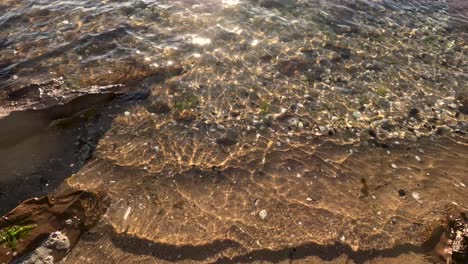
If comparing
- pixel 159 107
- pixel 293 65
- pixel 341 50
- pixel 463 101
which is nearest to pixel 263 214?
pixel 159 107

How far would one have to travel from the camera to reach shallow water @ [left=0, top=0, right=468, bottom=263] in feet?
20.2

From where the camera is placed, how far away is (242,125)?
26.8 ft

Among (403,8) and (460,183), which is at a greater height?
(403,8)

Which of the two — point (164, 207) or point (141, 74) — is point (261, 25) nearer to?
point (141, 74)

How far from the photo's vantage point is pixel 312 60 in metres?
10.0

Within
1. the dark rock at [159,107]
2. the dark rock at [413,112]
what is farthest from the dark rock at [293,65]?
the dark rock at [159,107]

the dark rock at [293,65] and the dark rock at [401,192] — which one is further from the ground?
the dark rock at [293,65]

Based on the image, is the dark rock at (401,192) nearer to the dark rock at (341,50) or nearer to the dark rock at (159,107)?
the dark rock at (341,50)

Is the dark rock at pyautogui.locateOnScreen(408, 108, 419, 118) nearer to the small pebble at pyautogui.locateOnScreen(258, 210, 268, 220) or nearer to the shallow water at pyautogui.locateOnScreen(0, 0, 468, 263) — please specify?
the shallow water at pyautogui.locateOnScreen(0, 0, 468, 263)

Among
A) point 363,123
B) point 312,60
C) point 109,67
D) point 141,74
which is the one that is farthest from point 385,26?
point 109,67

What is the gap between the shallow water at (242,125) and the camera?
6160mm

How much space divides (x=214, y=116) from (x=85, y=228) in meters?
3.80

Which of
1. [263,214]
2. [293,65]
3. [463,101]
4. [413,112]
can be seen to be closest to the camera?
[263,214]

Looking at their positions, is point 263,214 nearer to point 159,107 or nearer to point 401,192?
point 401,192
